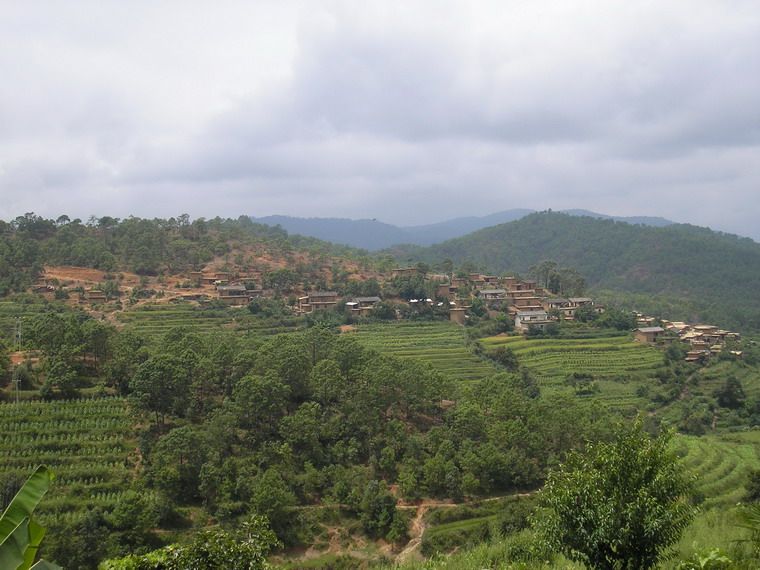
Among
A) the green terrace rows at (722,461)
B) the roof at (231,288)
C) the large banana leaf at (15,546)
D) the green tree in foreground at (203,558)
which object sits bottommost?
the green terrace rows at (722,461)

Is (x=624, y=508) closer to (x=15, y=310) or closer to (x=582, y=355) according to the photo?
(x=582, y=355)

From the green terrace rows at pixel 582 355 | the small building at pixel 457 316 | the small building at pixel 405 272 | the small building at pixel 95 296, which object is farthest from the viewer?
the small building at pixel 405 272

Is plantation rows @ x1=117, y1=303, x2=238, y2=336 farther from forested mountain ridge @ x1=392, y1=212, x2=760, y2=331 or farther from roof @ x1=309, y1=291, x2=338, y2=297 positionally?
forested mountain ridge @ x1=392, y1=212, x2=760, y2=331

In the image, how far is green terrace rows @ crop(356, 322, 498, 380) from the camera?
3603 centimetres

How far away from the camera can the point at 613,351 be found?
43344mm

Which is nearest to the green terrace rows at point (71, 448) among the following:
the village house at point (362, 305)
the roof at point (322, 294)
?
the village house at point (362, 305)

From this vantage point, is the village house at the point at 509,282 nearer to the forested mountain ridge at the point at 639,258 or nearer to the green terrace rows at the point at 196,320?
the forested mountain ridge at the point at 639,258

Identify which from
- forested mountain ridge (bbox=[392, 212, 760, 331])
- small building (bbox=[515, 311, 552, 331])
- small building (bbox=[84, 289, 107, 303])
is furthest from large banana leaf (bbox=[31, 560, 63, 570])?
forested mountain ridge (bbox=[392, 212, 760, 331])

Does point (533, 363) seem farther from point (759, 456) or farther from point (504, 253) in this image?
point (504, 253)

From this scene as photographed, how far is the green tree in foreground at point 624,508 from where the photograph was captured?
22.8 ft

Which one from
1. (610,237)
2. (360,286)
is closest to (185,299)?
(360,286)

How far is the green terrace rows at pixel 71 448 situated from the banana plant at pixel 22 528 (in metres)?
14.8

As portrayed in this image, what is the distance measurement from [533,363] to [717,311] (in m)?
45.5

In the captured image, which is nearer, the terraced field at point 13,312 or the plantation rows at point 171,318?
the terraced field at point 13,312
